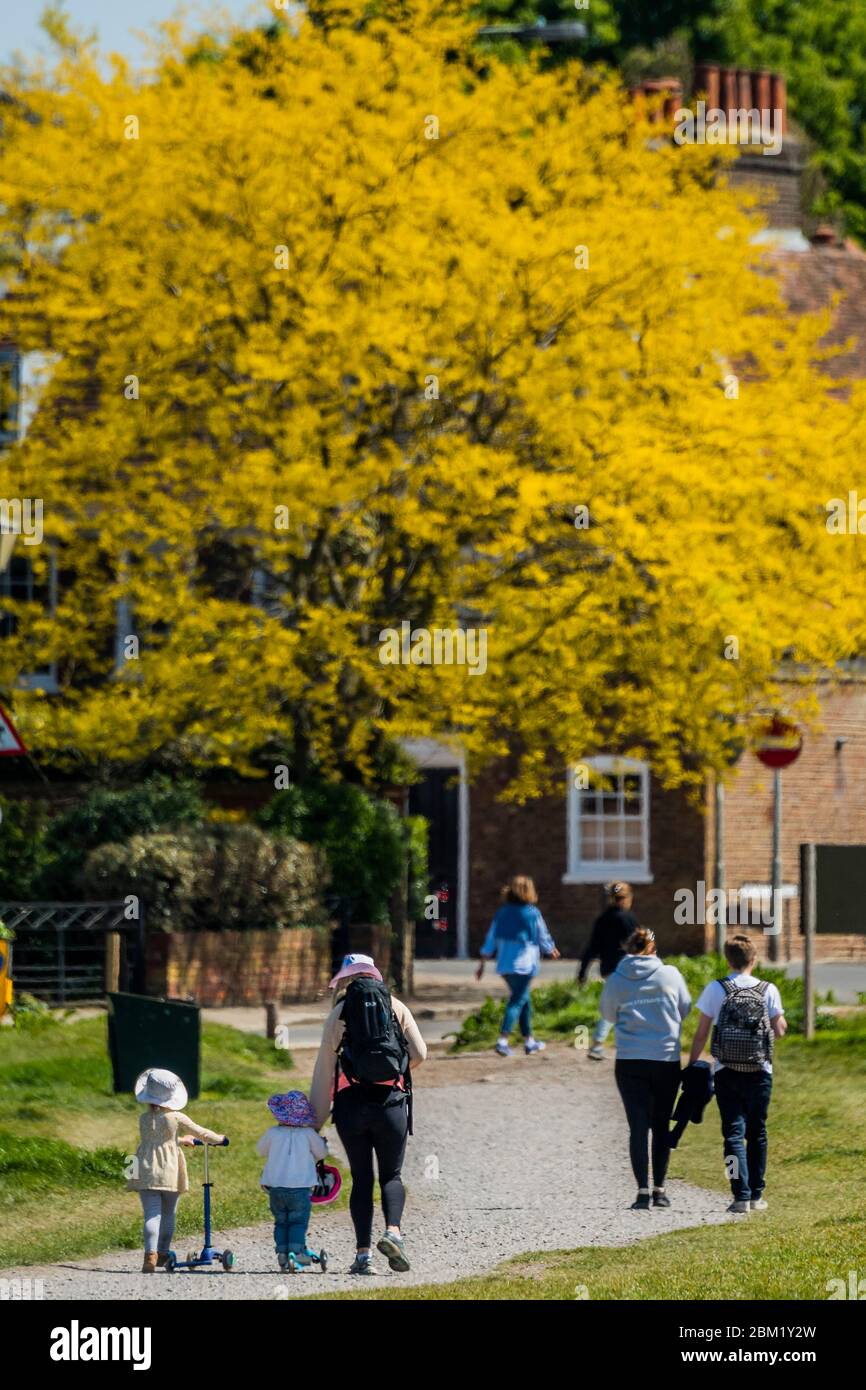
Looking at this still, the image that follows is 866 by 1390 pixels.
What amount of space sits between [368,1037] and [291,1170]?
2.50ft

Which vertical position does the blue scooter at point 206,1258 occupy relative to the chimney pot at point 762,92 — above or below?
below

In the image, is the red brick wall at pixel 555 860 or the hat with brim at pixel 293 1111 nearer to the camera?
the hat with brim at pixel 293 1111

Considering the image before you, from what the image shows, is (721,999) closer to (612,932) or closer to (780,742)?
(612,932)

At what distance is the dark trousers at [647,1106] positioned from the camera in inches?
574

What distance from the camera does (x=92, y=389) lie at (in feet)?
110

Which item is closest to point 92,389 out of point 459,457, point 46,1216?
point 459,457

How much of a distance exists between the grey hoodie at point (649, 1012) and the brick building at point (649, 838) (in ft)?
63.1

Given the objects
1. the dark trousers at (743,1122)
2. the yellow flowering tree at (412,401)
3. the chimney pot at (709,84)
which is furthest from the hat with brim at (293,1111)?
the chimney pot at (709,84)

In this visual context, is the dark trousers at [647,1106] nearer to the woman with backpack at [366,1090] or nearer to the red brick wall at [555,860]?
the woman with backpack at [366,1090]

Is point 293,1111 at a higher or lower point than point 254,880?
lower

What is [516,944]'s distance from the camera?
21953 millimetres

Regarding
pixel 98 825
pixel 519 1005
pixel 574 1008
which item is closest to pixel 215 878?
pixel 98 825
